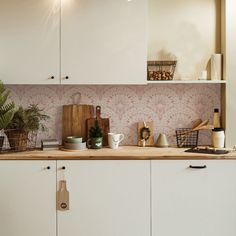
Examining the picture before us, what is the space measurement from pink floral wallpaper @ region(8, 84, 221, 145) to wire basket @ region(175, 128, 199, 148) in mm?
69

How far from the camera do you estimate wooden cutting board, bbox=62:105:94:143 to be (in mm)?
3260

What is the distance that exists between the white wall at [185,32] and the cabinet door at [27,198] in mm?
1350

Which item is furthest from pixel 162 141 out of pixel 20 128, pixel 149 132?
pixel 20 128

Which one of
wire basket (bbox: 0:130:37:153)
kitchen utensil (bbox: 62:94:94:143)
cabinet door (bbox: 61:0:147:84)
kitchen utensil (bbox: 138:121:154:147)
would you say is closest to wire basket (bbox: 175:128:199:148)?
kitchen utensil (bbox: 138:121:154:147)

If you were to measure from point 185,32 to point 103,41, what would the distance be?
77 centimetres

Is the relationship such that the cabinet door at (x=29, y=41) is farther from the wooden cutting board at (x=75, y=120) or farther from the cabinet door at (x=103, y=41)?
the wooden cutting board at (x=75, y=120)

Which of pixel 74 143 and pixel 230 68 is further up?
pixel 230 68

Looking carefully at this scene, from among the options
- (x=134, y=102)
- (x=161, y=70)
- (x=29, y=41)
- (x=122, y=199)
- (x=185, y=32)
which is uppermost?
(x=185, y=32)

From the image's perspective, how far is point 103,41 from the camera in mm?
2947

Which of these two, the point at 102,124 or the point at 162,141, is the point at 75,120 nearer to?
the point at 102,124

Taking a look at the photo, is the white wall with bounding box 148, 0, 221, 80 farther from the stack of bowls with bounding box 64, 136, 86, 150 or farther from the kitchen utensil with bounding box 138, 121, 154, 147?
the stack of bowls with bounding box 64, 136, 86, 150

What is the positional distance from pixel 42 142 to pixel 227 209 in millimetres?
1506

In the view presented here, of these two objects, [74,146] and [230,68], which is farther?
[230,68]

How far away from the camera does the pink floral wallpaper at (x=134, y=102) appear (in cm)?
330
